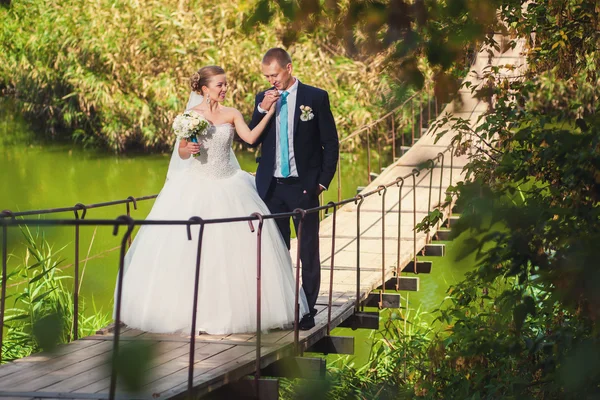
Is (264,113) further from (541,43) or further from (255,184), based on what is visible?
(541,43)

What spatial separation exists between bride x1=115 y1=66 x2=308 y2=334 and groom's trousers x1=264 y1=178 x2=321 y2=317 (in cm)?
6

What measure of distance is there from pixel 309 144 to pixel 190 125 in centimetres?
58

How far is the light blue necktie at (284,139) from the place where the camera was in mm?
4758

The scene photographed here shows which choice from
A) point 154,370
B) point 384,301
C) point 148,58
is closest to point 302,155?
point 384,301

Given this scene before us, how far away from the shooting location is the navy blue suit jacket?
15.6 feet

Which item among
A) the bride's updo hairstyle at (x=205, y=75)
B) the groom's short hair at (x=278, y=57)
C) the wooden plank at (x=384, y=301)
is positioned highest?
the groom's short hair at (x=278, y=57)

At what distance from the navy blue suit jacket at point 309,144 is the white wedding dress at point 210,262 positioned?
0.20 metres

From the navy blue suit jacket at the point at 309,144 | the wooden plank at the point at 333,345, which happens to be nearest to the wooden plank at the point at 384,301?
the wooden plank at the point at 333,345

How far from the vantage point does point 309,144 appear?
4.79 meters

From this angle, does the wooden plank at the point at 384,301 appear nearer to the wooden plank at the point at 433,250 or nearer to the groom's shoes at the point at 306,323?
the wooden plank at the point at 433,250

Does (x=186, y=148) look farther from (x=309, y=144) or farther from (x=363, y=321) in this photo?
(x=363, y=321)

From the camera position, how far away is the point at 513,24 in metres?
5.31

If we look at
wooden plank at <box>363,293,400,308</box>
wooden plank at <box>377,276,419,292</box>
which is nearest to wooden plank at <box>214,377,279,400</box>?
wooden plank at <box>363,293,400,308</box>

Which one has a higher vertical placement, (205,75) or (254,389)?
(205,75)
